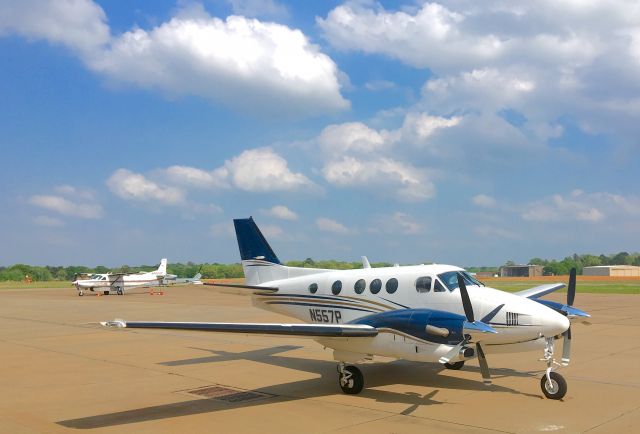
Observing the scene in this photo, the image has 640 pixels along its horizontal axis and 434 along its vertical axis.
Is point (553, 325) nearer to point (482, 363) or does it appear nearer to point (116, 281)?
point (482, 363)

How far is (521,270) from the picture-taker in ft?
460

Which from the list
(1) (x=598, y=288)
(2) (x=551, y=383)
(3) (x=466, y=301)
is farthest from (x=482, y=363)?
(1) (x=598, y=288)

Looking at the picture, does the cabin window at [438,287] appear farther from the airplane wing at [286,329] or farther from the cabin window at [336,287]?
the cabin window at [336,287]

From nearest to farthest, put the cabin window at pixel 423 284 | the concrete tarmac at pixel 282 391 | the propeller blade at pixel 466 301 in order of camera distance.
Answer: the concrete tarmac at pixel 282 391, the propeller blade at pixel 466 301, the cabin window at pixel 423 284

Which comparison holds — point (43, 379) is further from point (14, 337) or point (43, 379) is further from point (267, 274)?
point (14, 337)

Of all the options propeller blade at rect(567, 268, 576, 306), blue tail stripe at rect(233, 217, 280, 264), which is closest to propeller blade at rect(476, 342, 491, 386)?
propeller blade at rect(567, 268, 576, 306)

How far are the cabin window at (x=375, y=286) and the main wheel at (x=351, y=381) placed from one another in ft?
7.71

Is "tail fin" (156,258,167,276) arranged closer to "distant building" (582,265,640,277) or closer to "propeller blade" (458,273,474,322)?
"propeller blade" (458,273,474,322)

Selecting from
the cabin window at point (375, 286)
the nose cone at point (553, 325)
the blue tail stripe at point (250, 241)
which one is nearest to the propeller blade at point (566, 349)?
the nose cone at point (553, 325)

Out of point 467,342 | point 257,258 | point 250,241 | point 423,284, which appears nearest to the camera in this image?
point 467,342

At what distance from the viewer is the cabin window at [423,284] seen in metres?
11.7

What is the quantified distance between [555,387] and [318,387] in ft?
15.2

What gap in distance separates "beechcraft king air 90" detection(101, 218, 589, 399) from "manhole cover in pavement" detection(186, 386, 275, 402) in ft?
4.74

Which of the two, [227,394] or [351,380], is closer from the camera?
[351,380]
